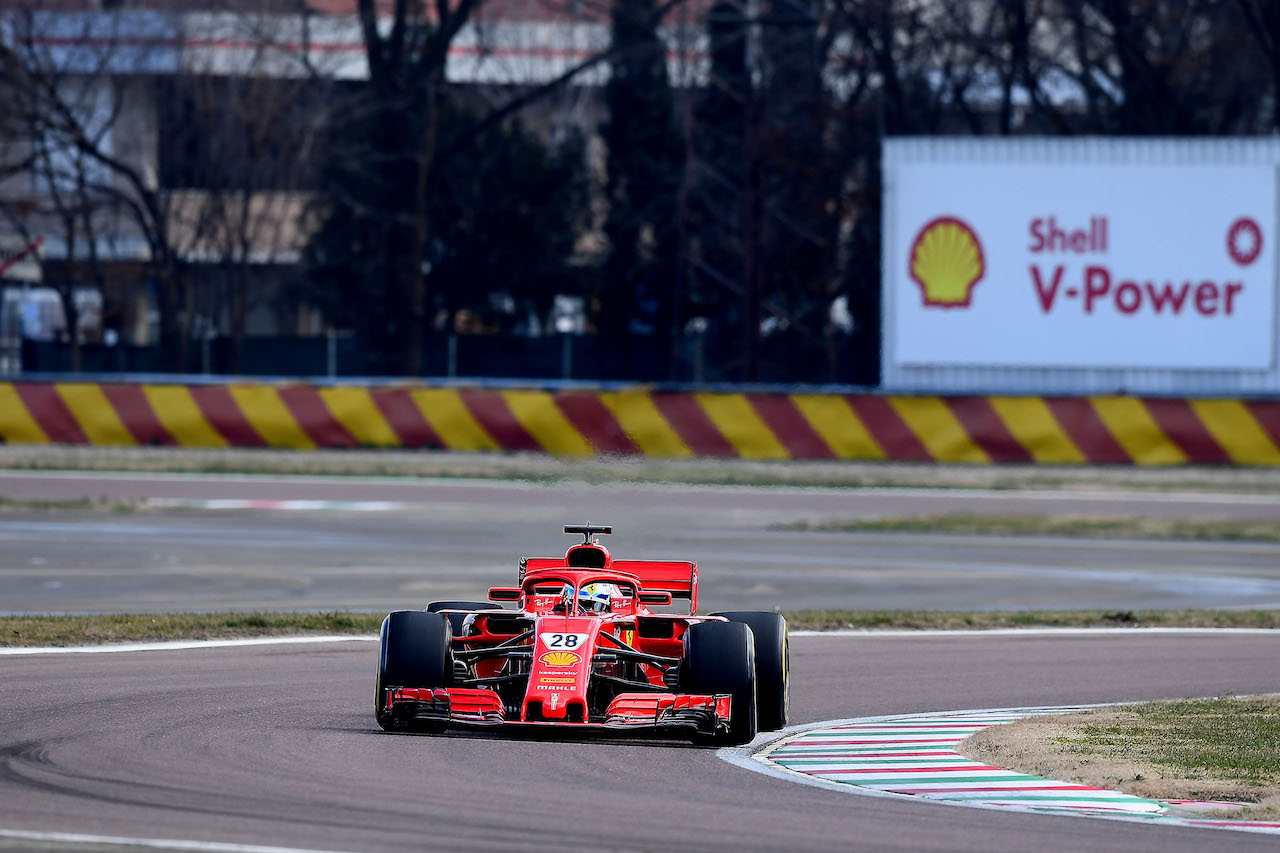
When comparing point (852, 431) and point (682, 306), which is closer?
point (852, 431)

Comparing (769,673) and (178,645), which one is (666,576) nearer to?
(769,673)

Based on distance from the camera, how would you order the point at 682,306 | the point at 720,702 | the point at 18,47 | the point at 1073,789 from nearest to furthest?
the point at 1073,789
the point at 720,702
the point at 18,47
the point at 682,306

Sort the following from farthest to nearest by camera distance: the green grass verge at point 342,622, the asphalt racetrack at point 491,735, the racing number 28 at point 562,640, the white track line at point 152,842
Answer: the green grass verge at point 342,622, the racing number 28 at point 562,640, the asphalt racetrack at point 491,735, the white track line at point 152,842

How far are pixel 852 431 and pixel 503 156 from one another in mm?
23680

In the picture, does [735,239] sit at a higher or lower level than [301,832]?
higher

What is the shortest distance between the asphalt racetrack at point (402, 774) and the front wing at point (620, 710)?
0.14 m

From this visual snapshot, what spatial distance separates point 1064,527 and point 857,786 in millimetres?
14972

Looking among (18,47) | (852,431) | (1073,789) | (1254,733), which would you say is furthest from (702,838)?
(18,47)

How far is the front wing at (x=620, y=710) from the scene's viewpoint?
31.6ft

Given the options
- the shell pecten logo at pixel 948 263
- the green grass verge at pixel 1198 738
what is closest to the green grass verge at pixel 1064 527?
the shell pecten logo at pixel 948 263

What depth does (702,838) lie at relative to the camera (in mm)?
7484

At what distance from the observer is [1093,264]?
31500 mm

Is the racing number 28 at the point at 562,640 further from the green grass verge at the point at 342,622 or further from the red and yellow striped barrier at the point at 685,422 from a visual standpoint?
the red and yellow striped barrier at the point at 685,422

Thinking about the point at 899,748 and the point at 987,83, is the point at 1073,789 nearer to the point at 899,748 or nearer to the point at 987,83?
the point at 899,748
